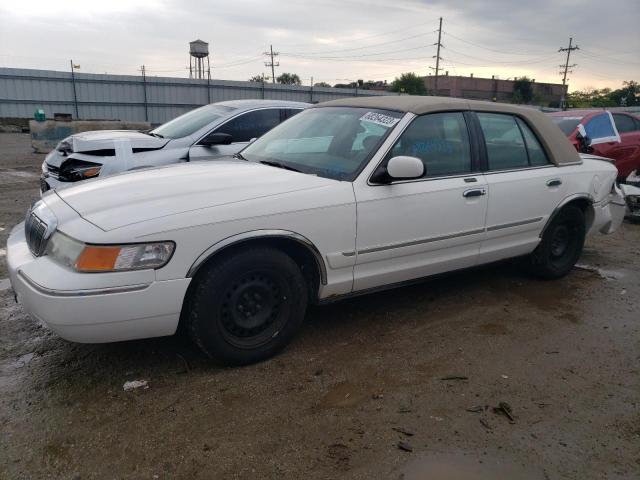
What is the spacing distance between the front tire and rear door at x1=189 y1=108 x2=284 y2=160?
3.52 m

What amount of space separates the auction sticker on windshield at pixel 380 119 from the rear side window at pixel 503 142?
910 millimetres

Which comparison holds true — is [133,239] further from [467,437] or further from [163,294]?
[467,437]

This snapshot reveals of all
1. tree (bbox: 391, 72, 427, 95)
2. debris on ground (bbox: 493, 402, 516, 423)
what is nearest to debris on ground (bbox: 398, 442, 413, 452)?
debris on ground (bbox: 493, 402, 516, 423)

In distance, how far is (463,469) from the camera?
2418mm

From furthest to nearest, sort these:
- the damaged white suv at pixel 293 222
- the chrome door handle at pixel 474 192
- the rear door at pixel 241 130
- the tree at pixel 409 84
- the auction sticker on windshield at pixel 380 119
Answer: the tree at pixel 409 84, the rear door at pixel 241 130, the chrome door handle at pixel 474 192, the auction sticker on windshield at pixel 380 119, the damaged white suv at pixel 293 222

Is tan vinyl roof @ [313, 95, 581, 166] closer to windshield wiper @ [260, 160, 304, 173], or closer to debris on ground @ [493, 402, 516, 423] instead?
windshield wiper @ [260, 160, 304, 173]

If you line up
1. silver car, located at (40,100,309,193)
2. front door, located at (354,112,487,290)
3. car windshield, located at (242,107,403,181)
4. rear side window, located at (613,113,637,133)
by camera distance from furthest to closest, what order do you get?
rear side window, located at (613,113,637,133) < silver car, located at (40,100,309,193) < car windshield, located at (242,107,403,181) < front door, located at (354,112,487,290)

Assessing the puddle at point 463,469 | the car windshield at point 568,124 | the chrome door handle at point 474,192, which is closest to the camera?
the puddle at point 463,469

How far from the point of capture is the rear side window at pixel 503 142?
4297 mm

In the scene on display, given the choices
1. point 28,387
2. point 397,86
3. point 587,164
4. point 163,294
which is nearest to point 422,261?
point 163,294

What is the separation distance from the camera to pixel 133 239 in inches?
107

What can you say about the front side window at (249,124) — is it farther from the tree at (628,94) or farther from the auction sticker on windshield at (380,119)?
the tree at (628,94)

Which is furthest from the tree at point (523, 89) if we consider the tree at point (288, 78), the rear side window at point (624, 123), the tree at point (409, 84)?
the rear side window at point (624, 123)

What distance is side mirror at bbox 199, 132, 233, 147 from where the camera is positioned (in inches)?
240
